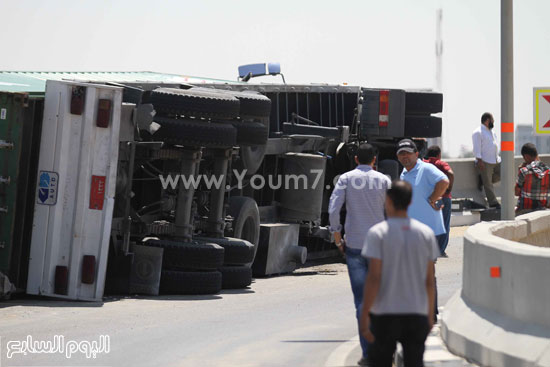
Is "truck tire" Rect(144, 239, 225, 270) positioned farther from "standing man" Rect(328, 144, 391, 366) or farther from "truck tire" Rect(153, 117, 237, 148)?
"standing man" Rect(328, 144, 391, 366)

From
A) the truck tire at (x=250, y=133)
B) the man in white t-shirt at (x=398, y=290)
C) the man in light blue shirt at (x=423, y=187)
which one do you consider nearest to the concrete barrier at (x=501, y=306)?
the man in light blue shirt at (x=423, y=187)

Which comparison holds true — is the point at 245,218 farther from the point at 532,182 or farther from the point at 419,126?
the point at 419,126

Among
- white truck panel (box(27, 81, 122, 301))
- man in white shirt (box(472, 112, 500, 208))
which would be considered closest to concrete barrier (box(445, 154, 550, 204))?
man in white shirt (box(472, 112, 500, 208))

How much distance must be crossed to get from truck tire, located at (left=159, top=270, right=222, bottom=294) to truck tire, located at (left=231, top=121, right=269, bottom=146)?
1781mm

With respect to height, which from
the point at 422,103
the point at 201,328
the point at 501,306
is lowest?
the point at 201,328

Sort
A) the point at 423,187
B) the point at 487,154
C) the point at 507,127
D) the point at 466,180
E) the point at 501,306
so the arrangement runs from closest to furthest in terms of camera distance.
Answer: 1. the point at 501,306
2. the point at 423,187
3. the point at 507,127
4. the point at 487,154
5. the point at 466,180

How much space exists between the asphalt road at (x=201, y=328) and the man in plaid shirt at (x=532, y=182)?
2135 mm

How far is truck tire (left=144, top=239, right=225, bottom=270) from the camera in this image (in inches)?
543

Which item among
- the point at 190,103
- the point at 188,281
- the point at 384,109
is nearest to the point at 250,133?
the point at 190,103

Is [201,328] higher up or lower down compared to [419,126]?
lower down

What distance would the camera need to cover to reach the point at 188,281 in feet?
45.4

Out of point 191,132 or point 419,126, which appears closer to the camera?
point 191,132

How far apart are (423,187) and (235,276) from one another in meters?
4.34

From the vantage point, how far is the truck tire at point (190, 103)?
45.1 ft
